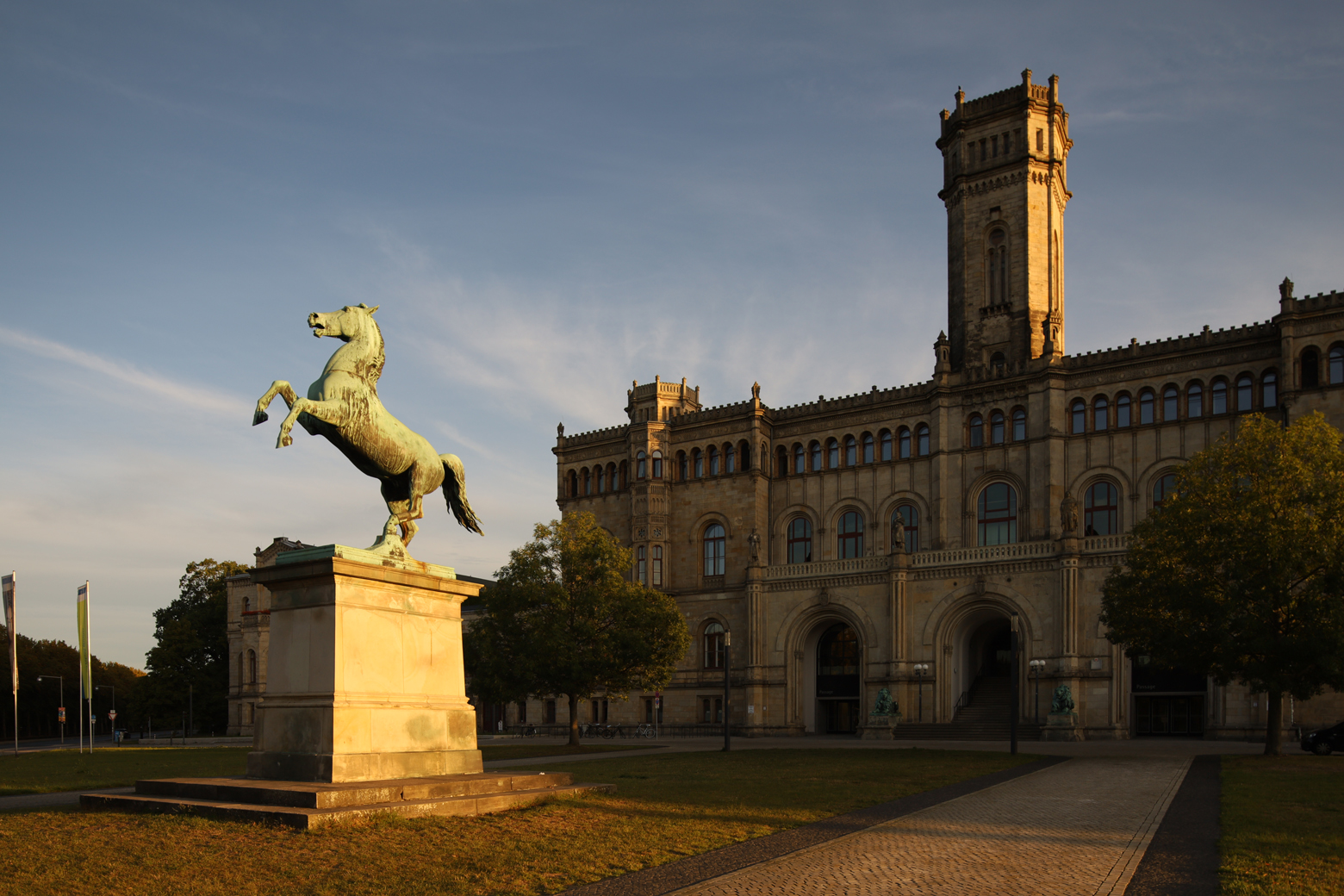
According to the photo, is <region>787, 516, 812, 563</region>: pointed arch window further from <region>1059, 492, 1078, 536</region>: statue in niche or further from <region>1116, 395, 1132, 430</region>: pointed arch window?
<region>1116, 395, 1132, 430</region>: pointed arch window

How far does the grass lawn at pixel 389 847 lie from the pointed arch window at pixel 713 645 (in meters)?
45.0

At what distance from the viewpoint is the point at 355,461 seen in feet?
50.9

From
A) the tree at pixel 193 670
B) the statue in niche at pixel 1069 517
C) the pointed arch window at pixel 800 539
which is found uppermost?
the statue in niche at pixel 1069 517

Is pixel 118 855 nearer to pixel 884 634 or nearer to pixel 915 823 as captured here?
pixel 915 823

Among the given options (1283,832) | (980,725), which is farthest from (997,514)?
(1283,832)

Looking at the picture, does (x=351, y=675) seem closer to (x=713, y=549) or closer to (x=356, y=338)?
(x=356, y=338)

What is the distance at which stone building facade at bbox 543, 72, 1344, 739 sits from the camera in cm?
4944

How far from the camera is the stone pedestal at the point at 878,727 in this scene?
51.5 metres

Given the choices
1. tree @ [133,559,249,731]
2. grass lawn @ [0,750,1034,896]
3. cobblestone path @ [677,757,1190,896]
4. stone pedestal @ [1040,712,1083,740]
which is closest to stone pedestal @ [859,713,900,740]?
stone pedestal @ [1040,712,1083,740]

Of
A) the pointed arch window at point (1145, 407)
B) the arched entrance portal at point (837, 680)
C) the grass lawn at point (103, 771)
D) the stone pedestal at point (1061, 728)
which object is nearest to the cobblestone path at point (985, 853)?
the grass lawn at point (103, 771)

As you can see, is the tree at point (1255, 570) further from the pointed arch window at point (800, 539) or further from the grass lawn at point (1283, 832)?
the pointed arch window at point (800, 539)

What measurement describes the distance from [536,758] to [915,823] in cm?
2117

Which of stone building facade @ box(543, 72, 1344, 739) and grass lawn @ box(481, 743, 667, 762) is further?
stone building facade @ box(543, 72, 1344, 739)

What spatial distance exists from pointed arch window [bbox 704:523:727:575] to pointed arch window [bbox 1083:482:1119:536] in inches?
832
